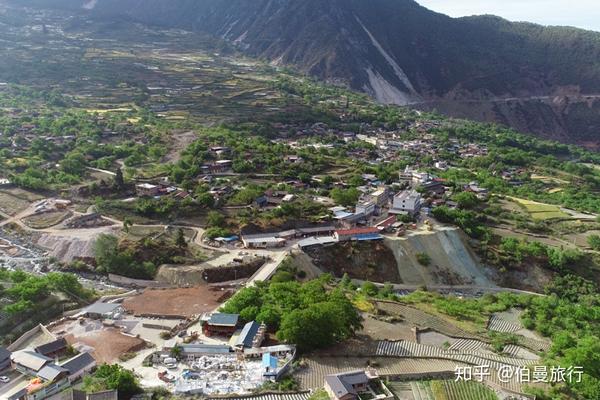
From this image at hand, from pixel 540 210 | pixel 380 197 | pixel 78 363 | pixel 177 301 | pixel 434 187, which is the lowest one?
pixel 177 301

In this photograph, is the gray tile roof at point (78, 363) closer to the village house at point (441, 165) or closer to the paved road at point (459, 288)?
the paved road at point (459, 288)

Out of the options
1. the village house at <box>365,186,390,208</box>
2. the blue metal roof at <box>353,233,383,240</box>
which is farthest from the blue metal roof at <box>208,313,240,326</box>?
the village house at <box>365,186,390,208</box>

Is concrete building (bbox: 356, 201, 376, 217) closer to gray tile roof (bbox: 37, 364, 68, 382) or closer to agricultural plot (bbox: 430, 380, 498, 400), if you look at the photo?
agricultural plot (bbox: 430, 380, 498, 400)

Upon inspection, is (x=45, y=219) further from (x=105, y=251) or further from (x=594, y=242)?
(x=594, y=242)

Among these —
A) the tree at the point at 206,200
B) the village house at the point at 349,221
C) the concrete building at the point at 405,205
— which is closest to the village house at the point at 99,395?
the tree at the point at 206,200

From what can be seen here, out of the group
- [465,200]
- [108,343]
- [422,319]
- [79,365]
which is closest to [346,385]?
[79,365]

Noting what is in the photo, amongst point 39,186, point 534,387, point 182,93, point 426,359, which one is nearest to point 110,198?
point 39,186
